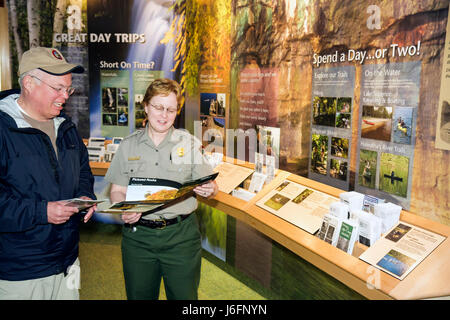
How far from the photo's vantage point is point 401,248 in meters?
1.96

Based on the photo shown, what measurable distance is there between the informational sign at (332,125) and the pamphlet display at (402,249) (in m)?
0.65

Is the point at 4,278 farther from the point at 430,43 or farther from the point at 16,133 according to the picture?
the point at 430,43

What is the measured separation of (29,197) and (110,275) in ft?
8.07

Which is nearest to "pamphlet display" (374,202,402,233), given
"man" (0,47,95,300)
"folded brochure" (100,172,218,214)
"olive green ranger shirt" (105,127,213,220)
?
"folded brochure" (100,172,218,214)

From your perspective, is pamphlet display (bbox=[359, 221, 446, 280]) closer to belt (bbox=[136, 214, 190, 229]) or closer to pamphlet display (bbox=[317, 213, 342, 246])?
pamphlet display (bbox=[317, 213, 342, 246])

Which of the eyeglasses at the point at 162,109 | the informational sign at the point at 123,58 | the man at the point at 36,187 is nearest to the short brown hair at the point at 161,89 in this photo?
the eyeglasses at the point at 162,109

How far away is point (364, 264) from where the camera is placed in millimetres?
1959

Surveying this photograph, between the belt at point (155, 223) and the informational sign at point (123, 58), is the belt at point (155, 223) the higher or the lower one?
the lower one

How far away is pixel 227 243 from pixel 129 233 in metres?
2.08

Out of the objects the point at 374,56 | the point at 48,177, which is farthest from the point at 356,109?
the point at 48,177

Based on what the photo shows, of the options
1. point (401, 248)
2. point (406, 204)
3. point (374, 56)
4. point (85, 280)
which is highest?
point (374, 56)

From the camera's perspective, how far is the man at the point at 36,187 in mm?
1841

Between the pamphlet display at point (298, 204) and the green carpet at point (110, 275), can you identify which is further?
the green carpet at point (110, 275)

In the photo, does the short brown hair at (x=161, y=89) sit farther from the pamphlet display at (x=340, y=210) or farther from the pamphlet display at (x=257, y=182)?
the pamphlet display at (x=257, y=182)
